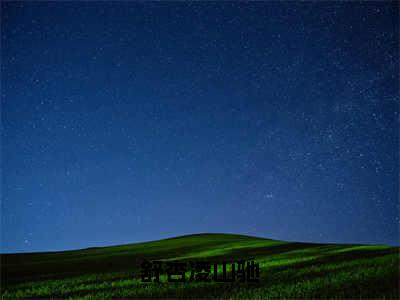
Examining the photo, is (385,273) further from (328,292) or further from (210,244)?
(210,244)

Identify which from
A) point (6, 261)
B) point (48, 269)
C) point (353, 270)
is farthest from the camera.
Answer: point (6, 261)

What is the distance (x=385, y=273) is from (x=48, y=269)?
28.4 meters

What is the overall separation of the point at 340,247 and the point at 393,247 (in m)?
5.59

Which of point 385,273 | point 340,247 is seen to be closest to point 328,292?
point 385,273

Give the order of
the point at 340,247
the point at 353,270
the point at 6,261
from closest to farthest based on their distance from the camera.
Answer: the point at 353,270 < the point at 340,247 < the point at 6,261

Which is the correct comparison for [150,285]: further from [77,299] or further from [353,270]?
[353,270]

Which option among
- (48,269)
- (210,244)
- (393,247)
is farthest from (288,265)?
(210,244)

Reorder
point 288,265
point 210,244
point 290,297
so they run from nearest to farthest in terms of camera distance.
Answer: point 290,297 → point 288,265 → point 210,244

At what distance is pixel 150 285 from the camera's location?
70.7ft

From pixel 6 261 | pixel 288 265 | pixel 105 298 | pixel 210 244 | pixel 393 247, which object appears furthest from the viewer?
pixel 210 244

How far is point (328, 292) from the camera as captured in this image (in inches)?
688

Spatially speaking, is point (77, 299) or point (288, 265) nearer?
point (77, 299)

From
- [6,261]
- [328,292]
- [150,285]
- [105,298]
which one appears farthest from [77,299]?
[6,261]

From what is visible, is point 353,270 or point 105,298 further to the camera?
point 353,270
